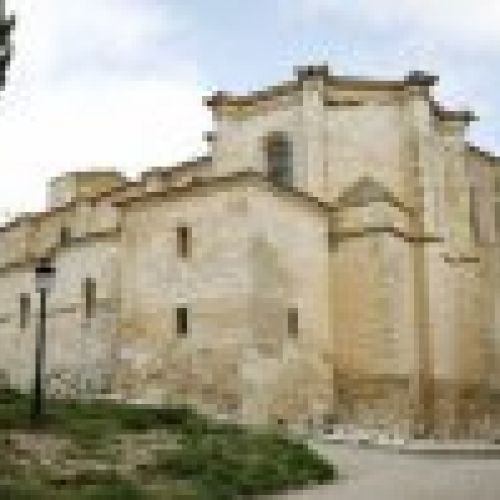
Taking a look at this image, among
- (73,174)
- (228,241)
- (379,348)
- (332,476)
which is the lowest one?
(332,476)

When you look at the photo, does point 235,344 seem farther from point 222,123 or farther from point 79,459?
point 79,459

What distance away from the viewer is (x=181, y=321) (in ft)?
81.8

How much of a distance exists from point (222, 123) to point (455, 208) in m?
7.07

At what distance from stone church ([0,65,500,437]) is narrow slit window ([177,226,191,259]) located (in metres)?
0.06

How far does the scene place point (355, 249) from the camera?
26.8 metres

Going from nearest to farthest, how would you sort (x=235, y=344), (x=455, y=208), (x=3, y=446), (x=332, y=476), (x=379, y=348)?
(x=3, y=446) < (x=332, y=476) < (x=235, y=344) < (x=379, y=348) < (x=455, y=208)

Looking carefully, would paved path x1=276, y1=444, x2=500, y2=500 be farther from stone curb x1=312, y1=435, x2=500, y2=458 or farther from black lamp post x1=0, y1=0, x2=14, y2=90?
black lamp post x1=0, y1=0, x2=14, y2=90

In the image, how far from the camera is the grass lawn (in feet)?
36.5

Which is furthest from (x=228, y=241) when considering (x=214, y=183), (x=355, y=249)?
(x=355, y=249)

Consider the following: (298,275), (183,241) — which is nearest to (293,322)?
(298,275)

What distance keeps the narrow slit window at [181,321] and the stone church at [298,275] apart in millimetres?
49

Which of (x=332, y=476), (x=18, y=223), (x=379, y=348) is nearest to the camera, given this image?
(x=332, y=476)

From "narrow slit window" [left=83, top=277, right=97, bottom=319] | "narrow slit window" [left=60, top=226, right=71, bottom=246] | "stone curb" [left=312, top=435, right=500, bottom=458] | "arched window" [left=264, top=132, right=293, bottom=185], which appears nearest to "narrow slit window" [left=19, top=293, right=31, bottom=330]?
"narrow slit window" [left=60, top=226, right=71, bottom=246]

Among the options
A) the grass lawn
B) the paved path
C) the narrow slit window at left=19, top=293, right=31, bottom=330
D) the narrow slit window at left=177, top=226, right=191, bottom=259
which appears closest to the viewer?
the grass lawn
